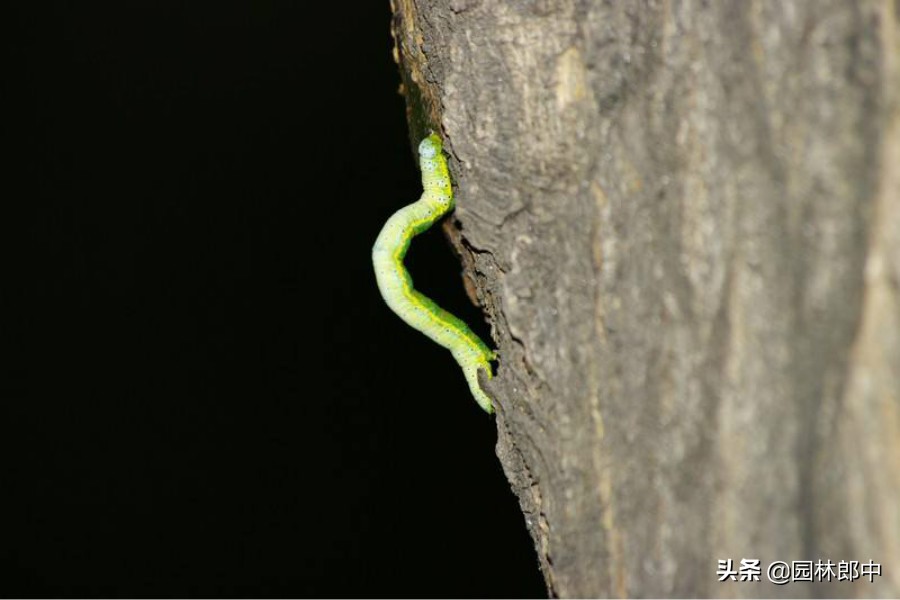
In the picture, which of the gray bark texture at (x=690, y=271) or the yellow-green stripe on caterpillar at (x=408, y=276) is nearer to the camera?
the gray bark texture at (x=690, y=271)

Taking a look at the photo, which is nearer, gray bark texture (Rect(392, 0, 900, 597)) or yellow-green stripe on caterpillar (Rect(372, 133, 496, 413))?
gray bark texture (Rect(392, 0, 900, 597))

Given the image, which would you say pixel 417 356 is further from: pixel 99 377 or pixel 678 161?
pixel 678 161

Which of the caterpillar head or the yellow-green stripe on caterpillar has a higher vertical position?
the caterpillar head

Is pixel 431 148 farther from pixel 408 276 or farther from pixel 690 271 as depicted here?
pixel 690 271

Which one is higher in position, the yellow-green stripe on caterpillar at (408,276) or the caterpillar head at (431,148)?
the caterpillar head at (431,148)

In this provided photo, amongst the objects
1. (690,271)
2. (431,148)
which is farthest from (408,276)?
(690,271)
